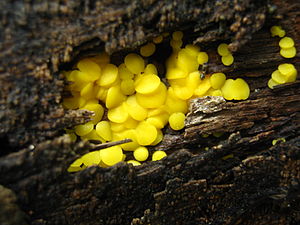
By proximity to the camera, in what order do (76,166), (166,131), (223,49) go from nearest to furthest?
(76,166) → (223,49) → (166,131)

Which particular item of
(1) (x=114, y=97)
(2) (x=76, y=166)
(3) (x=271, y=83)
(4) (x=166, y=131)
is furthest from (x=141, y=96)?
(3) (x=271, y=83)

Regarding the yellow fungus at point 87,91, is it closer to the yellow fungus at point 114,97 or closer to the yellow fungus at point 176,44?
the yellow fungus at point 114,97

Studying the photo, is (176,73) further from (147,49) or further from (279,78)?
(279,78)

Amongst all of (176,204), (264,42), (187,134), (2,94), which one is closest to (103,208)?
(176,204)

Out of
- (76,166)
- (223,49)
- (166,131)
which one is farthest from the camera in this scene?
(166,131)

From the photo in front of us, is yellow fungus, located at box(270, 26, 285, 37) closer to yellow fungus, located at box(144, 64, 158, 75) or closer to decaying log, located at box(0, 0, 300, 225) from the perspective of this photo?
decaying log, located at box(0, 0, 300, 225)

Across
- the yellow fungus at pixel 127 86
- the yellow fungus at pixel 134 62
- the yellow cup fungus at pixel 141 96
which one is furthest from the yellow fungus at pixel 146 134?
the yellow fungus at pixel 134 62

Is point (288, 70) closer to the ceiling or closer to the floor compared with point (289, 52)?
closer to the floor
